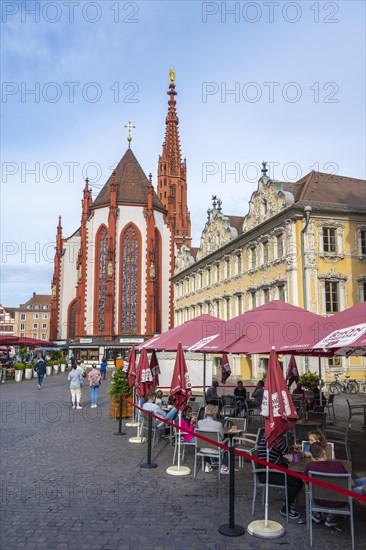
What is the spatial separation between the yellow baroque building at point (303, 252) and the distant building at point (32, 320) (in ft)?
309

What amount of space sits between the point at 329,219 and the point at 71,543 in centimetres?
2573

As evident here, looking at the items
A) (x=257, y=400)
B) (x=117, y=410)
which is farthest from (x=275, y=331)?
(x=117, y=410)

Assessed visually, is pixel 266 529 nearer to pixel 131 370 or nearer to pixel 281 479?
pixel 281 479

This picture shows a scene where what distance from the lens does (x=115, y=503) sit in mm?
6723

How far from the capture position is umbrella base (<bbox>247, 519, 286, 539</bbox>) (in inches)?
226

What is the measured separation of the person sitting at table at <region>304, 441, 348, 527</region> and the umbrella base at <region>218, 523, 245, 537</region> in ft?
3.19

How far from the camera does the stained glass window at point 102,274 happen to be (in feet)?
206

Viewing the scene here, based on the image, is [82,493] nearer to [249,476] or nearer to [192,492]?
[192,492]

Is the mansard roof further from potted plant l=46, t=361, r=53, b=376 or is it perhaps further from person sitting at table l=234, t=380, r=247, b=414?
person sitting at table l=234, t=380, r=247, b=414

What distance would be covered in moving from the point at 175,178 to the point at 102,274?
37.3m

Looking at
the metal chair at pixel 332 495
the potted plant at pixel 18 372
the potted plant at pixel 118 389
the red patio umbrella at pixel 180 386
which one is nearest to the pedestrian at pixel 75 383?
the potted plant at pixel 118 389

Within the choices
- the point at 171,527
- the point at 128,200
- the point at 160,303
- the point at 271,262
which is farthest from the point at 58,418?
the point at 128,200

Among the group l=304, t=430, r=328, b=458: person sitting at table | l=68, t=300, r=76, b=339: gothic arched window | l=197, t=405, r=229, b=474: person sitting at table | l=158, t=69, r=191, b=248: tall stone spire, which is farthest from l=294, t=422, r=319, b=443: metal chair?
l=158, t=69, r=191, b=248: tall stone spire

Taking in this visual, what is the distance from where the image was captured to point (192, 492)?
24.4ft
